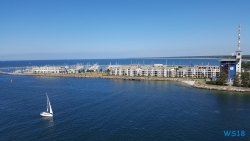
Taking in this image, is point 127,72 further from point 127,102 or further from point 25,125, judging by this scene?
point 25,125

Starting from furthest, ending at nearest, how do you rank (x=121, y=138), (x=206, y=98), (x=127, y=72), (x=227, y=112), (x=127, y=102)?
(x=127, y=72)
(x=206, y=98)
(x=127, y=102)
(x=227, y=112)
(x=121, y=138)

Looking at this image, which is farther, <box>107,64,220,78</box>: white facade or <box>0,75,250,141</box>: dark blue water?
<box>107,64,220,78</box>: white facade

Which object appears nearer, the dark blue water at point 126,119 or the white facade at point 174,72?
the dark blue water at point 126,119

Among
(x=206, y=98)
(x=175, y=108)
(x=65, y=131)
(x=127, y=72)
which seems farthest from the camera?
(x=127, y=72)

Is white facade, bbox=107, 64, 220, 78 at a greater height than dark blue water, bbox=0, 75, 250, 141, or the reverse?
white facade, bbox=107, 64, 220, 78

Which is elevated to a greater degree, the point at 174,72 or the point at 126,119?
the point at 174,72

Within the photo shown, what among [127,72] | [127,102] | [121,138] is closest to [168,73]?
[127,72]

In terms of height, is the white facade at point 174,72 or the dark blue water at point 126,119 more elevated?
the white facade at point 174,72

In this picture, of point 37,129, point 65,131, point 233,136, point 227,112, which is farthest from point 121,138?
point 227,112

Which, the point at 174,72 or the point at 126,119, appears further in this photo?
the point at 174,72

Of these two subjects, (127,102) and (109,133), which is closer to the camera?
(109,133)
